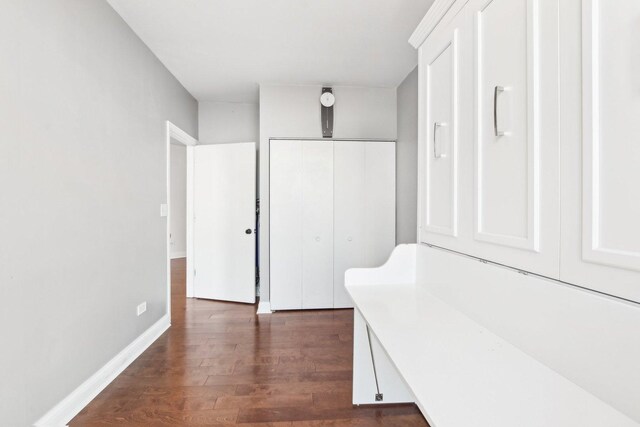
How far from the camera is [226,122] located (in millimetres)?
4059

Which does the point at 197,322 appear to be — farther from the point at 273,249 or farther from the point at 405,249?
the point at 405,249

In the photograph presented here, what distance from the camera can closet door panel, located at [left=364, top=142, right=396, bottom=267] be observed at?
3434 millimetres

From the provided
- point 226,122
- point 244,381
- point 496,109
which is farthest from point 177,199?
point 496,109

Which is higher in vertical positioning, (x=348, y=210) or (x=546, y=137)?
(x=546, y=137)

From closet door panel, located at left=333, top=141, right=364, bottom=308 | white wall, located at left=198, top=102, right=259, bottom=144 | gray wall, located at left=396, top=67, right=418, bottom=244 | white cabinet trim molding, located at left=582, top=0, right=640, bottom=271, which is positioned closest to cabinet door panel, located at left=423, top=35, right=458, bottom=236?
white cabinet trim molding, located at left=582, top=0, right=640, bottom=271

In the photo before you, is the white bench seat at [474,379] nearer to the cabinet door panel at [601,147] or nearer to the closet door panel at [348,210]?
the cabinet door panel at [601,147]

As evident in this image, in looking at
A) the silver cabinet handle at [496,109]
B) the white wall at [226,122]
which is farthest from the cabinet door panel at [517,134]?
the white wall at [226,122]

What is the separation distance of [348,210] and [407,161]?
2.68 ft

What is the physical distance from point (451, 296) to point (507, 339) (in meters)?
0.35

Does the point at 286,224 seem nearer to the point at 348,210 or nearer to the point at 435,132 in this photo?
the point at 348,210

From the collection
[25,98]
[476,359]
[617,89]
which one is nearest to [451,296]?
[476,359]

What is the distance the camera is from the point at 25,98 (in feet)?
4.68

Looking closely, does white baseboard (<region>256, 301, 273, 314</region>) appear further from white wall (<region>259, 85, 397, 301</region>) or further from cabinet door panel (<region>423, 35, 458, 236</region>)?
cabinet door panel (<region>423, 35, 458, 236</region>)

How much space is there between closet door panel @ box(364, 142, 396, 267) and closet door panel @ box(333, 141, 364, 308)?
0.05 meters
